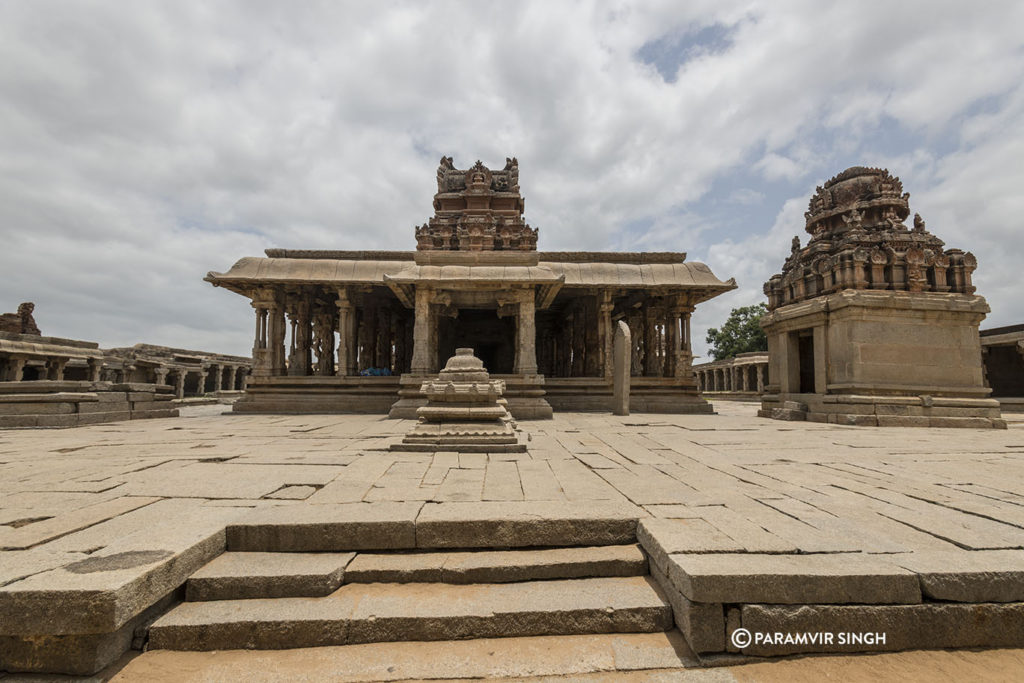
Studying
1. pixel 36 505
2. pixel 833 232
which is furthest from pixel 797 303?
pixel 36 505

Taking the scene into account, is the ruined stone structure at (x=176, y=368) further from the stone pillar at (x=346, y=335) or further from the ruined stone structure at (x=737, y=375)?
the ruined stone structure at (x=737, y=375)

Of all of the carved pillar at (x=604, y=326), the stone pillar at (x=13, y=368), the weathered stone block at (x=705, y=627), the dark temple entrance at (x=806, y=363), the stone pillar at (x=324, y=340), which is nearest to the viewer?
the weathered stone block at (x=705, y=627)

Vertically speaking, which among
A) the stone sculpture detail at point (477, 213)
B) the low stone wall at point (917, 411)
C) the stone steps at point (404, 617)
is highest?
the stone sculpture detail at point (477, 213)

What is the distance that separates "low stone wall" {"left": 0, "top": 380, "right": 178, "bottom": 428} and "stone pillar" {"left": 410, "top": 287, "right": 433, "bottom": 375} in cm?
604

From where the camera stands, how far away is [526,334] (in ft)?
33.2

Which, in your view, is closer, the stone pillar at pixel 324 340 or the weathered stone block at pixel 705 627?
the weathered stone block at pixel 705 627

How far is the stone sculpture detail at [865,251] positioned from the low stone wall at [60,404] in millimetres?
14970

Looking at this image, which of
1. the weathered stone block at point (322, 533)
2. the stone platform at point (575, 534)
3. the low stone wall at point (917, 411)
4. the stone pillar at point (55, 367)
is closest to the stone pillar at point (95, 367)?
the stone pillar at point (55, 367)

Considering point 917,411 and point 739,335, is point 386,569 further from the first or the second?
point 739,335

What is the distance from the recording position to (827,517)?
2.61 m

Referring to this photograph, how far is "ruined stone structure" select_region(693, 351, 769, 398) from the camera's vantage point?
28.7m

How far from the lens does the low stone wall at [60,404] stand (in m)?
7.73

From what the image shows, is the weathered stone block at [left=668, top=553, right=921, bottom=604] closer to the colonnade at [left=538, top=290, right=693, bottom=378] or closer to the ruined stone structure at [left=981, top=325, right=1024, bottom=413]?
the colonnade at [left=538, top=290, right=693, bottom=378]

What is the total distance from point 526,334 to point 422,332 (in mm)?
2362
